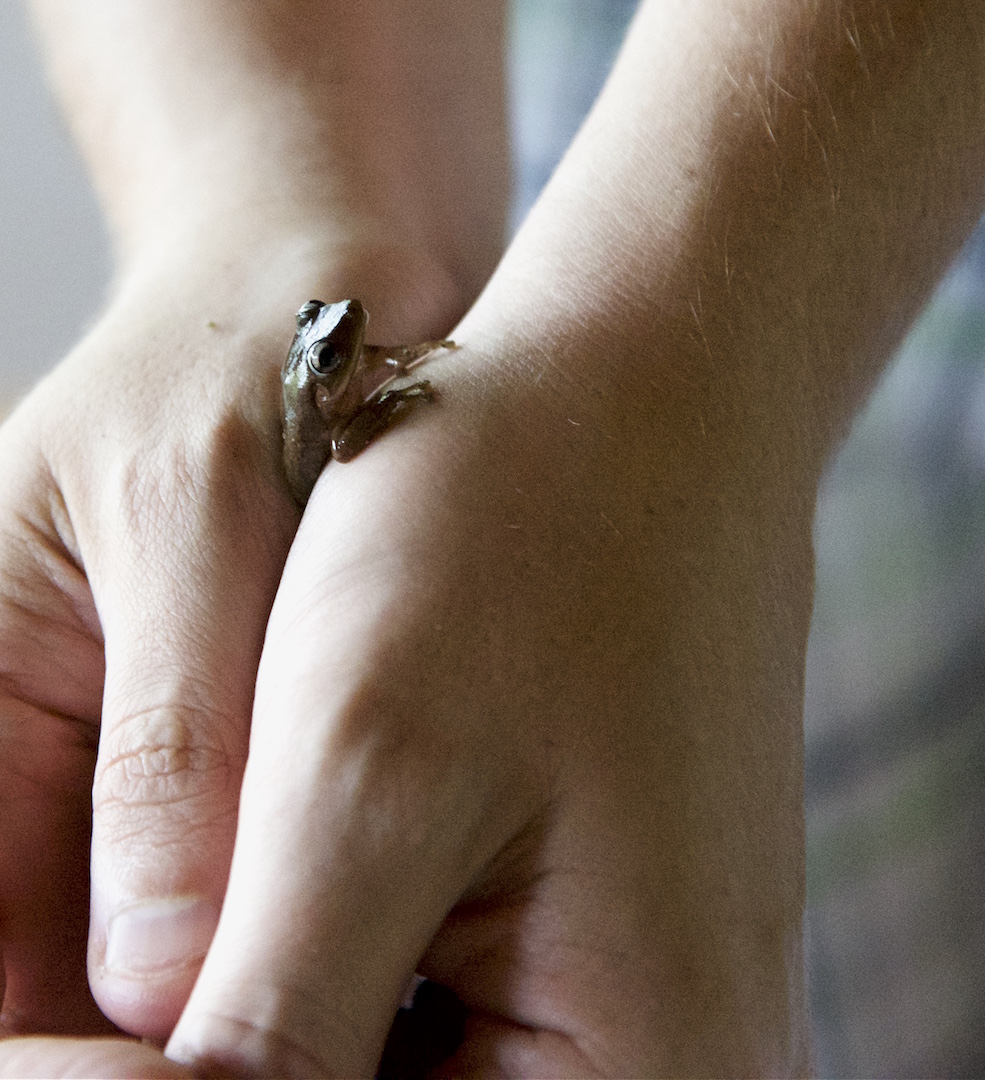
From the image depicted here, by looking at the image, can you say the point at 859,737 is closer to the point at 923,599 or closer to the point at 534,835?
the point at 923,599

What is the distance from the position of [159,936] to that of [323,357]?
813 mm

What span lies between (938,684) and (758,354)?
3.30 feet

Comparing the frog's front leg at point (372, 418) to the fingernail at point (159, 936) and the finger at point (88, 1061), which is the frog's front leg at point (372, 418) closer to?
the fingernail at point (159, 936)

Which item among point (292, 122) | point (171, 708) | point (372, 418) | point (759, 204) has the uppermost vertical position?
point (292, 122)

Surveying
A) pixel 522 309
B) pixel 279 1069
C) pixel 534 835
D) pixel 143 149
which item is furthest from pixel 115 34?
pixel 279 1069

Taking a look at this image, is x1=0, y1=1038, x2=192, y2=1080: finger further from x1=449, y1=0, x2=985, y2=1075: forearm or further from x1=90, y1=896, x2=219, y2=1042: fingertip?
x1=449, y1=0, x2=985, y2=1075: forearm

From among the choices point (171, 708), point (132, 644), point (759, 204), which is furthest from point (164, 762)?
point (759, 204)

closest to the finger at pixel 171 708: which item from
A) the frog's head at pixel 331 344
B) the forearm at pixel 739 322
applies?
the frog's head at pixel 331 344

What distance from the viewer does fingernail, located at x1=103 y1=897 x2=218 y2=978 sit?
1.18 metres

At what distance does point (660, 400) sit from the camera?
136 centimetres

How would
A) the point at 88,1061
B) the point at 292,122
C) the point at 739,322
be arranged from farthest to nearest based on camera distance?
1. the point at 292,122
2. the point at 739,322
3. the point at 88,1061

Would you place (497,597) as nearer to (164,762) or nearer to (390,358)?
(164,762)

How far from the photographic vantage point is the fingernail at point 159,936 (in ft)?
3.88

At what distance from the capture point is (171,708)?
1.32 m
